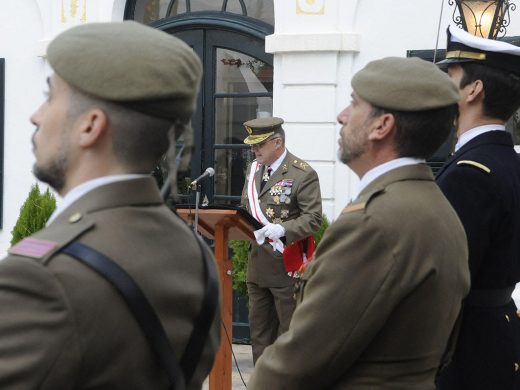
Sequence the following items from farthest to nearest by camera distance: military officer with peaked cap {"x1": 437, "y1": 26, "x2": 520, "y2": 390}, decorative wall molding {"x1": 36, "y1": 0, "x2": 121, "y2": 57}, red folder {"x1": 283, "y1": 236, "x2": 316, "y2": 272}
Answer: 1. decorative wall molding {"x1": 36, "y1": 0, "x2": 121, "y2": 57}
2. red folder {"x1": 283, "y1": 236, "x2": 316, "y2": 272}
3. military officer with peaked cap {"x1": 437, "y1": 26, "x2": 520, "y2": 390}

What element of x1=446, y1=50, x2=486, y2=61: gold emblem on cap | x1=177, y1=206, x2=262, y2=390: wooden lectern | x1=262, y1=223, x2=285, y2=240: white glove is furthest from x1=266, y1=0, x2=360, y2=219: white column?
x1=446, y1=50, x2=486, y2=61: gold emblem on cap

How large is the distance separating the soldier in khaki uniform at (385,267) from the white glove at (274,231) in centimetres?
383

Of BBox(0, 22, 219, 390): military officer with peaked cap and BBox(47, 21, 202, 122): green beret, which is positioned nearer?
BBox(0, 22, 219, 390): military officer with peaked cap

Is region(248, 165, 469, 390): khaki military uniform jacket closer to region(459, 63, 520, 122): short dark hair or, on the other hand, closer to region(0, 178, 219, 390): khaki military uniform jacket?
region(0, 178, 219, 390): khaki military uniform jacket

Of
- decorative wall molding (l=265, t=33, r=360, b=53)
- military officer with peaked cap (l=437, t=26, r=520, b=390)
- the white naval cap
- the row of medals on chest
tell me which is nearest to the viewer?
military officer with peaked cap (l=437, t=26, r=520, b=390)

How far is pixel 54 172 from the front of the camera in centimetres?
174

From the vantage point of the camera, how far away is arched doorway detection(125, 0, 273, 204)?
859 centimetres

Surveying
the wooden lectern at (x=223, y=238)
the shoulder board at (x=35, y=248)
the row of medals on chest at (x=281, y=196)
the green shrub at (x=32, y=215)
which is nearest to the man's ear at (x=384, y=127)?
the shoulder board at (x=35, y=248)

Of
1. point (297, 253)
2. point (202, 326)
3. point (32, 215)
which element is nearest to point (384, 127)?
point (202, 326)

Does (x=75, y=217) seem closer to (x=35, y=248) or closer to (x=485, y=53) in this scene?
(x=35, y=248)

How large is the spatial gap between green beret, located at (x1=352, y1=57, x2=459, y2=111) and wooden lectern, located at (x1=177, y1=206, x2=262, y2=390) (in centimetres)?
300

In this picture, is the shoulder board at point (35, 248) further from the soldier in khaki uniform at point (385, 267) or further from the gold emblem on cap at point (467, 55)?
the gold emblem on cap at point (467, 55)

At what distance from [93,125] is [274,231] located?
188 inches

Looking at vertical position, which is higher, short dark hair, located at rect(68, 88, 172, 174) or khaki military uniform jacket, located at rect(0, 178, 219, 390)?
short dark hair, located at rect(68, 88, 172, 174)
